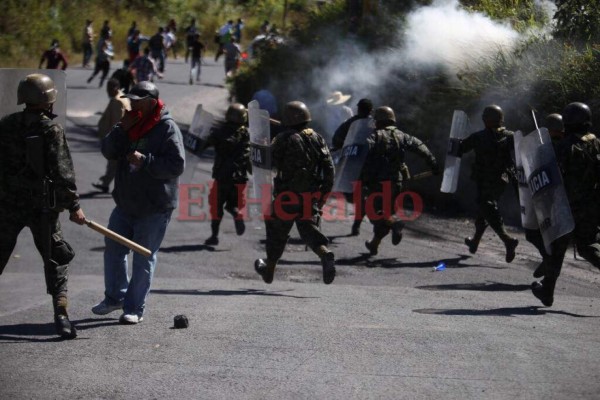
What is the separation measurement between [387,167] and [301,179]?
8.26 ft

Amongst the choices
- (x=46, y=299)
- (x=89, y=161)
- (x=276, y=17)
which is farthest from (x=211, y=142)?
(x=276, y=17)

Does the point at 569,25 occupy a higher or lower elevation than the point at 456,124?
higher

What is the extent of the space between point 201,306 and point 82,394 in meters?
2.75

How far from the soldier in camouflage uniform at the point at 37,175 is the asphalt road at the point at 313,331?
0.68m

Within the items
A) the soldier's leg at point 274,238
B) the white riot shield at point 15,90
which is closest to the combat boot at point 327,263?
the soldier's leg at point 274,238

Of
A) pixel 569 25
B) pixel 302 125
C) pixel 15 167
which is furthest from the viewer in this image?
pixel 569 25

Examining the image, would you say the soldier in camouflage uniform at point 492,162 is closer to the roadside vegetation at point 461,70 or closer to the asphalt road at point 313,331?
the asphalt road at point 313,331

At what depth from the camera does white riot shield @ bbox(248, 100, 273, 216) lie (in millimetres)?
9586

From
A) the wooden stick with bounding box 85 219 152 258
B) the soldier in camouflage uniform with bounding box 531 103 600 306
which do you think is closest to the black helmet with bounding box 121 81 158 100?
the wooden stick with bounding box 85 219 152 258

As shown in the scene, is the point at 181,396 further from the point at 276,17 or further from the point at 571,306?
the point at 276,17

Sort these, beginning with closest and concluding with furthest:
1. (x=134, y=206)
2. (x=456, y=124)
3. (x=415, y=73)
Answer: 1. (x=134, y=206)
2. (x=456, y=124)
3. (x=415, y=73)

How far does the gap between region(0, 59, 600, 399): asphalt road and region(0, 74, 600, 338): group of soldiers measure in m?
0.39

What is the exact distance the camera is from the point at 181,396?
5.42 meters

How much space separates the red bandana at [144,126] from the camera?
7125mm
